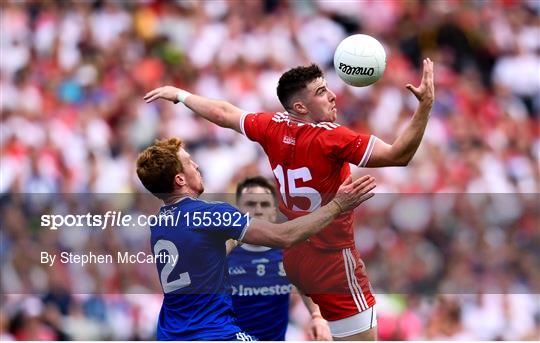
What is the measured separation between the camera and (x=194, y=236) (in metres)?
8.44

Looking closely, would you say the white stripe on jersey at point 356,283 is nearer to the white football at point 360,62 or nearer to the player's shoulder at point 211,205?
the player's shoulder at point 211,205

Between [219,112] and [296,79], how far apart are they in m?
0.69

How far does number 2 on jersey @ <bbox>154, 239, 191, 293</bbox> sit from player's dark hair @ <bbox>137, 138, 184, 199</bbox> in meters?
0.33

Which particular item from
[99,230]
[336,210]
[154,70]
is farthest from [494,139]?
[336,210]

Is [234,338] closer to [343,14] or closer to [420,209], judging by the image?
[420,209]

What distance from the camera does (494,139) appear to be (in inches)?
639

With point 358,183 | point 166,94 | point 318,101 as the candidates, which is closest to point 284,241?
point 358,183

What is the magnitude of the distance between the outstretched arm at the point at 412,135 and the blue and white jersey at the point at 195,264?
3.27ft

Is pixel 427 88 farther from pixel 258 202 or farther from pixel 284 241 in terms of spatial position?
pixel 258 202

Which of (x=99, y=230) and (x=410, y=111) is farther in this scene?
(x=410, y=111)

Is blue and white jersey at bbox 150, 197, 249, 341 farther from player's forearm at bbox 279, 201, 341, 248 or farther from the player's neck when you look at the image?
the player's neck

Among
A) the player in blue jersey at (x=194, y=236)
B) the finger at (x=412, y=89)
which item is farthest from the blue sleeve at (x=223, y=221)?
the finger at (x=412, y=89)

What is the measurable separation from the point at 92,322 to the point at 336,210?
513cm

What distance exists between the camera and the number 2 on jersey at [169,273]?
27.9 feet
